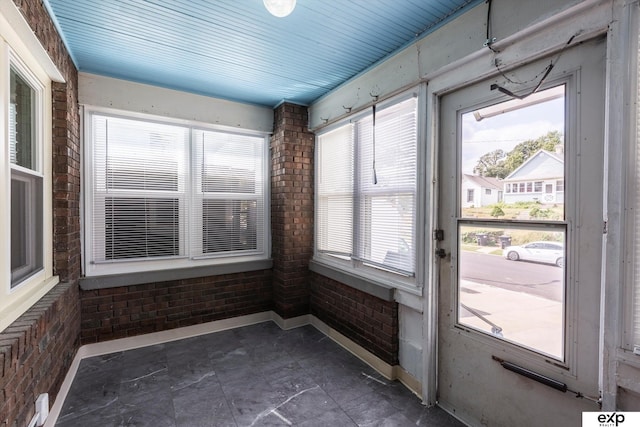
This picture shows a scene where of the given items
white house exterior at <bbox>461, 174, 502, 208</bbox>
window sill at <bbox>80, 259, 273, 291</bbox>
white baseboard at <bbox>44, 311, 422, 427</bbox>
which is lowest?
white baseboard at <bbox>44, 311, 422, 427</bbox>

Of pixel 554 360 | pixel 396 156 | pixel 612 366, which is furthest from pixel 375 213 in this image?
pixel 612 366

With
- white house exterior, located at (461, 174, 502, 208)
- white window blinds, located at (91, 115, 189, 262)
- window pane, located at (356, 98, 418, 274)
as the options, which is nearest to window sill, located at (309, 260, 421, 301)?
window pane, located at (356, 98, 418, 274)

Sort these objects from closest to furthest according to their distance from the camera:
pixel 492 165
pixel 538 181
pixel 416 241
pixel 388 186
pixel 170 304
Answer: pixel 538 181 < pixel 492 165 < pixel 416 241 < pixel 388 186 < pixel 170 304

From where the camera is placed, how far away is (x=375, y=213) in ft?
9.80

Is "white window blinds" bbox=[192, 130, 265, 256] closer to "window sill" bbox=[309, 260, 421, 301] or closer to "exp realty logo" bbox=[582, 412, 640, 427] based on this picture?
"window sill" bbox=[309, 260, 421, 301]

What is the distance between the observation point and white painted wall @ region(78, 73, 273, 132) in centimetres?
309

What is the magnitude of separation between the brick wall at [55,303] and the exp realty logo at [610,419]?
287 centimetres

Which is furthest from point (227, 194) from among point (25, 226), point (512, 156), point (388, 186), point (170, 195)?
point (512, 156)

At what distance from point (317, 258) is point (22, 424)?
2823mm

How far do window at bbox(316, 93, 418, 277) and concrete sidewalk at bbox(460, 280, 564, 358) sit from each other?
0.54 metres

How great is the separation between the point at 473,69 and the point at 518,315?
1.65 m

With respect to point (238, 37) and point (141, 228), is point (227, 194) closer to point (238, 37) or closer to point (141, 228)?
point (141, 228)

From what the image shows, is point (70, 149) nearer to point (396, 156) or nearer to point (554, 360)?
point (396, 156)

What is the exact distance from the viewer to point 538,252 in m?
1.80
